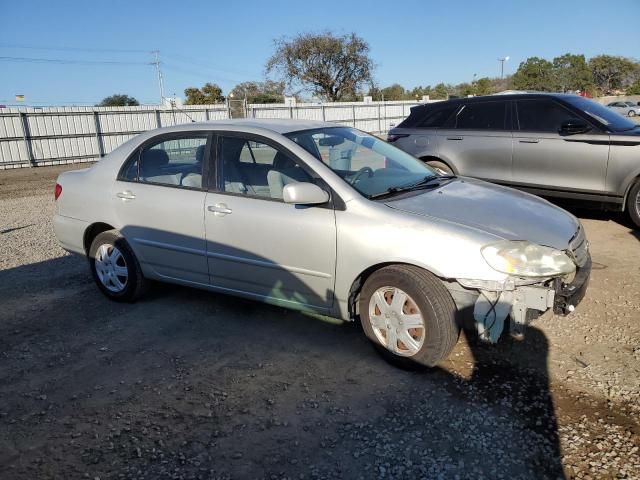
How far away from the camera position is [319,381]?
10.9ft

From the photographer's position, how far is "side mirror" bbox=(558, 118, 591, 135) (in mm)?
6504

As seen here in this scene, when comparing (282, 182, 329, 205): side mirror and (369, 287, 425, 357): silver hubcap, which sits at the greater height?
(282, 182, 329, 205): side mirror

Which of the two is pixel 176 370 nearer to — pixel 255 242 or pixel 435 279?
pixel 255 242

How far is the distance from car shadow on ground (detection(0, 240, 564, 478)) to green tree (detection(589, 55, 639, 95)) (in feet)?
255

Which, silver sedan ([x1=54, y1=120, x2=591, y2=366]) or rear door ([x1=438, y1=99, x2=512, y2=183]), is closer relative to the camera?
silver sedan ([x1=54, y1=120, x2=591, y2=366])

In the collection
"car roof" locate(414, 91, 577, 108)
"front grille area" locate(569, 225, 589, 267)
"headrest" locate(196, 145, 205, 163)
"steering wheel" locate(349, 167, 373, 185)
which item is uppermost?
"car roof" locate(414, 91, 577, 108)

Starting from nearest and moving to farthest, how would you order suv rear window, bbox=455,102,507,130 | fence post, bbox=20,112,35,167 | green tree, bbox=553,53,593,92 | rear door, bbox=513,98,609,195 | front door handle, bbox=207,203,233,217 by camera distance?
front door handle, bbox=207,203,233,217 < rear door, bbox=513,98,609,195 < suv rear window, bbox=455,102,507,130 < fence post, bbox=20,112,35,167 < green tree, bbox=553,53,593,92

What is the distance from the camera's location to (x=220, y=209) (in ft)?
13.0

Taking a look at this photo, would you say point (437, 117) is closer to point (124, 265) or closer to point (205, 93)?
point (124, 265)

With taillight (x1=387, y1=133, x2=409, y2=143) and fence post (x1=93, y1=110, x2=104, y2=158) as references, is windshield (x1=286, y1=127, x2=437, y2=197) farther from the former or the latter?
fence post (x1=93, y1=110, x2=104, y2=158)

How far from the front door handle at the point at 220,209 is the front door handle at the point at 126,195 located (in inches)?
35.1

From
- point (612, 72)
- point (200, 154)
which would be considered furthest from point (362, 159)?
point (612, 72)

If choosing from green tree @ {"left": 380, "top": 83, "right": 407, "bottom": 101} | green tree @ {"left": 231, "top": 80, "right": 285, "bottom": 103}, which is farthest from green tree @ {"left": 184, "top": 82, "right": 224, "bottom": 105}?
green tree @ {"left": 380, "top": 83, "right": 407, "bottom": 101}

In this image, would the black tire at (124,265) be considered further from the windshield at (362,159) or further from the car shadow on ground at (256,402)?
the windshield at (362,159)
